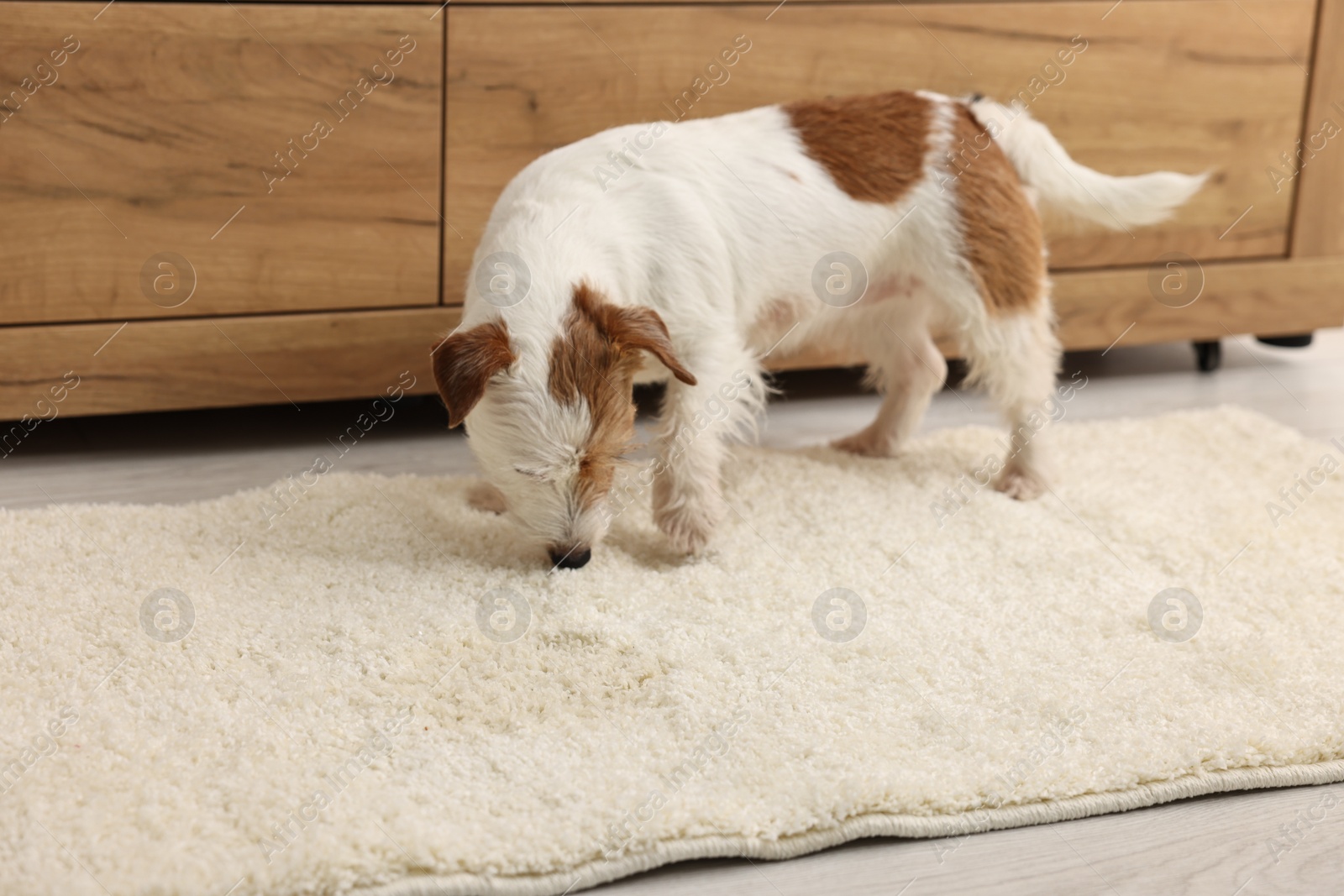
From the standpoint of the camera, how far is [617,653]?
1.79m

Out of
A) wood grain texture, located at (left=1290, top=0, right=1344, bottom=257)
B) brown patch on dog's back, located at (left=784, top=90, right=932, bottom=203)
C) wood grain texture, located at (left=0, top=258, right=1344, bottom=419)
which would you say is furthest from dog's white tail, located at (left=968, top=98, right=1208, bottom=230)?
wood grain texture, located at (left=1290, top=0, right=1344, bottom=257)

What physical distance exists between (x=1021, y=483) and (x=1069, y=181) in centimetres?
60

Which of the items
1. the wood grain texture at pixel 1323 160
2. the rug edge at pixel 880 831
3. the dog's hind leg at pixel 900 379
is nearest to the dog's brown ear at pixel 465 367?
the rug edge at pixel 880 831

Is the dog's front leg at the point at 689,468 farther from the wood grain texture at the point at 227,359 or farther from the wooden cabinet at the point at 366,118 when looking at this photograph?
the wooden cabinet at the point at 366,118

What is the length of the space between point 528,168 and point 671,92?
A: 22.0 inches

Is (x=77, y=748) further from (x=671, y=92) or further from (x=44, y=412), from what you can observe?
(x=671, y=92)

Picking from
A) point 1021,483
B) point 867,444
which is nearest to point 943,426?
point 867,444

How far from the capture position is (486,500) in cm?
230

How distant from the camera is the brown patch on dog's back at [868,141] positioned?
222 cm

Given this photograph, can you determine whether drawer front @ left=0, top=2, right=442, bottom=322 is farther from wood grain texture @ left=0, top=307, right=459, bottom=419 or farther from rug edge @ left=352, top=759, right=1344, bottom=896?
rug edge @ left=352, top=759, right=1344, bottom=896

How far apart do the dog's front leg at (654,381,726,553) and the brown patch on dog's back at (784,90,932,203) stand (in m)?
0.49

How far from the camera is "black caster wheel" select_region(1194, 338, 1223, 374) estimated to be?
10.9 ft

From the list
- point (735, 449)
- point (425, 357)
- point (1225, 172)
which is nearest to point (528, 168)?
point (425, 357)

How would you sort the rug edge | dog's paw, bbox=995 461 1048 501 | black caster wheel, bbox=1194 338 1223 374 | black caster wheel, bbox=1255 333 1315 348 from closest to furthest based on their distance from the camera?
the rug edge → dog's paw, bbox=995 461 1048 501 → black caster wheel, bbox=1194 338 1223 374 → black caster wheel, bbox=1255 333 1315 348
